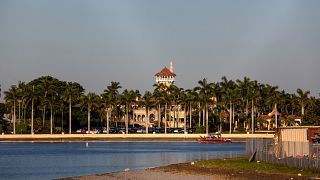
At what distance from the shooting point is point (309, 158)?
5822 cm

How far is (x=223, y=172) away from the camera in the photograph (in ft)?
203

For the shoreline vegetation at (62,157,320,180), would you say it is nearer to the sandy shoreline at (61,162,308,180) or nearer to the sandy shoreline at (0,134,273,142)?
the sandy shoreline at (61,162,308,180)

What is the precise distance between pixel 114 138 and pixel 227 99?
32752 mm

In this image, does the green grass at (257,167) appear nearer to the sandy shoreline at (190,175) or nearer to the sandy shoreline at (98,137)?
the sandy shoreline at (190,175)

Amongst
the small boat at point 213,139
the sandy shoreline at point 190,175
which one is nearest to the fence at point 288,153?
the sandy shoreline at point 190,175

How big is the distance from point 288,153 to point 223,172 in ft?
20.9

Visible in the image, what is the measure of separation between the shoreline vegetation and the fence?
27.9 inches

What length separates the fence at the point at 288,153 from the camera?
190 feet

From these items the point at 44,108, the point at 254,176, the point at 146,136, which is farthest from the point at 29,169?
the point at 44,108

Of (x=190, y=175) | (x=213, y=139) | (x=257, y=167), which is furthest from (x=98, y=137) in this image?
(x=190, y=175)

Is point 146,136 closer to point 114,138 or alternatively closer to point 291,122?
point 114,138

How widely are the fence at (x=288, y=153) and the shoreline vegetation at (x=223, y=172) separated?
709mm

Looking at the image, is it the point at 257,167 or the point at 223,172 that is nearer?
the point at 223,172

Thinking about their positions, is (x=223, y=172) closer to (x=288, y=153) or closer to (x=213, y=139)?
(x=288, y=153)
